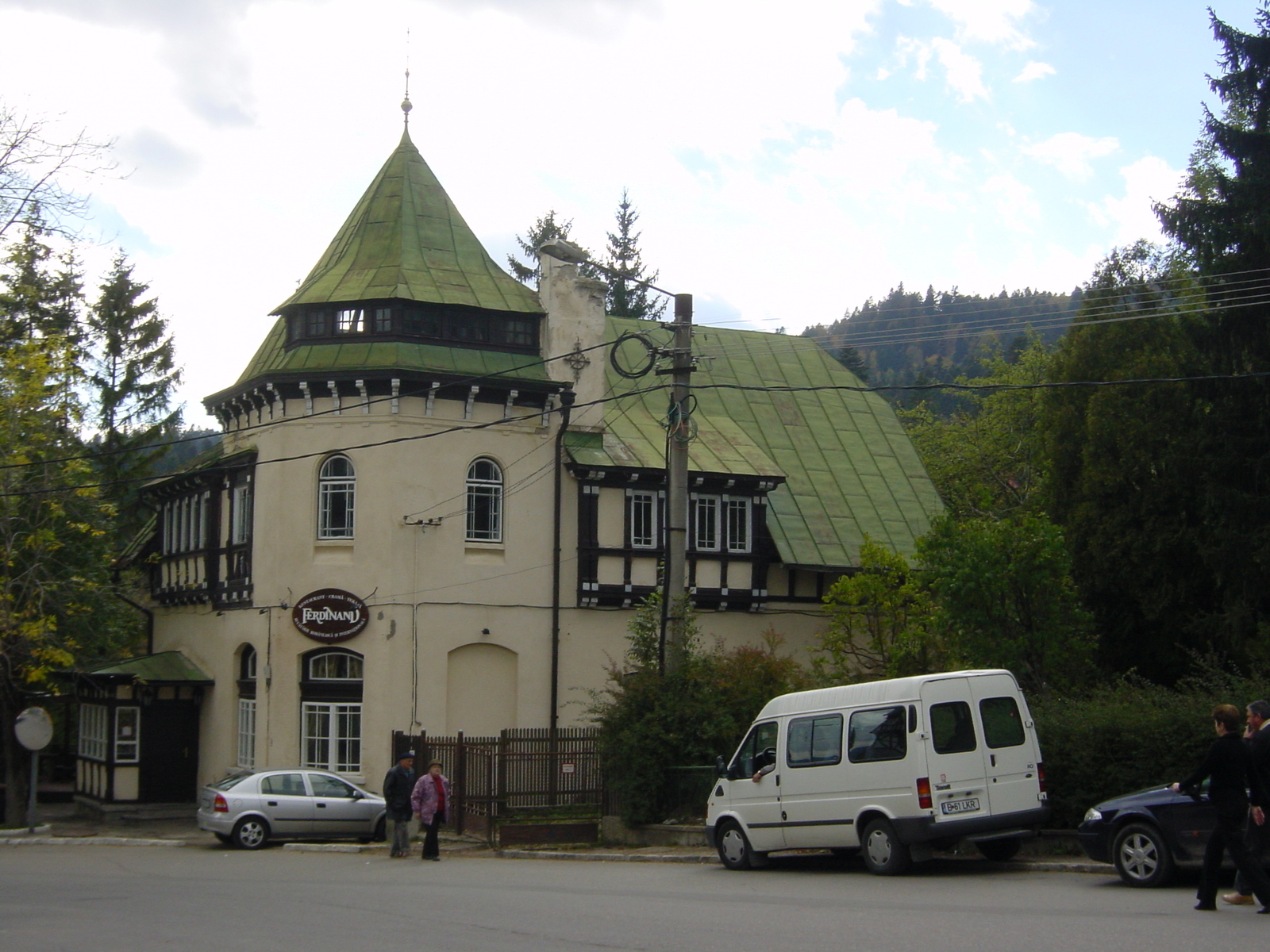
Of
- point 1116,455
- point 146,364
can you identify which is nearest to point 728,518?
point 1116,455

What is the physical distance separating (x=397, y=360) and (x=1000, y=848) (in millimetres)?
16086

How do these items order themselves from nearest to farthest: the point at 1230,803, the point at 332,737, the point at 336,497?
the point at 1230,803 → the point at 332,737 → the point at 336,497

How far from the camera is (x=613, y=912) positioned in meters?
12.0

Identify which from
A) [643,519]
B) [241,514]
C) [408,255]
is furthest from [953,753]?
[241,514]

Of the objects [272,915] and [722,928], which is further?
[272,915]

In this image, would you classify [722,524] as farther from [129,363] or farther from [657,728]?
[129,363]

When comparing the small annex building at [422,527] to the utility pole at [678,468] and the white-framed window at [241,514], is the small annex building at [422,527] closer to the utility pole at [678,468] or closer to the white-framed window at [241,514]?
the white-framed window at [241,514]

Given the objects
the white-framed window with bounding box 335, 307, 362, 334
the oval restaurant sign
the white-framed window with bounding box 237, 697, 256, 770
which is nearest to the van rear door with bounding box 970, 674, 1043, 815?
the oval restaurant sign

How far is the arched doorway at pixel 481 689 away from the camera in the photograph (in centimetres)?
2716

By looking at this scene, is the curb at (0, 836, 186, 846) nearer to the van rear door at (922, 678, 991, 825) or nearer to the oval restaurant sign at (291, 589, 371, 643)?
the oval restaurant sign at (291, 589, 371, 643)

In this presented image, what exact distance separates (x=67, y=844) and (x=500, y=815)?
27.0ft

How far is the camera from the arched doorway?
27156 millimetres

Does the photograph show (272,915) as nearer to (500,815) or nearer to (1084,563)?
(500,815)

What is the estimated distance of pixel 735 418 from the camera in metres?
34.0
